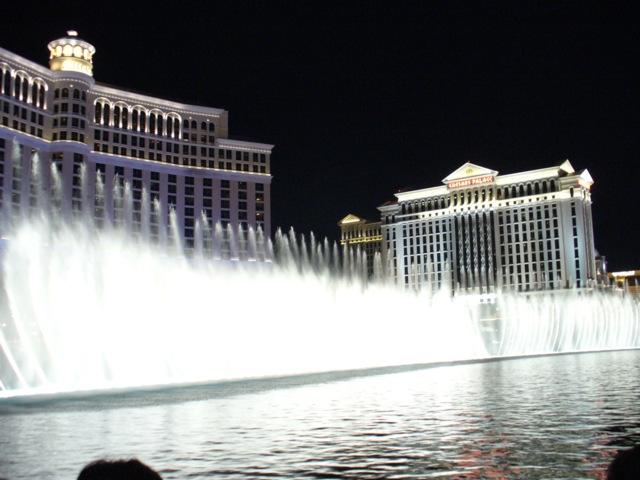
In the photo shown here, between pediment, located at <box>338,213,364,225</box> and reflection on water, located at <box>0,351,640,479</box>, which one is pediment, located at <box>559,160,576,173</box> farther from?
reflection on water, located at <box>0,351,640,479</box>

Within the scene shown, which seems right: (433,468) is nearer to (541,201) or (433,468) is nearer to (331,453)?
(331,453)

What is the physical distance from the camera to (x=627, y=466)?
2.85m

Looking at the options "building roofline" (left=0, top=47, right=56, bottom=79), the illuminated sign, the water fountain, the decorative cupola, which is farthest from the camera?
the illuminated sign

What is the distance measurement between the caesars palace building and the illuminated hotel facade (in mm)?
39955

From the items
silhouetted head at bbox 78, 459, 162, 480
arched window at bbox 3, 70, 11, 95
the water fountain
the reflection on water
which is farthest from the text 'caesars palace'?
silhouetted head at bbox 78, 459, 162, 480

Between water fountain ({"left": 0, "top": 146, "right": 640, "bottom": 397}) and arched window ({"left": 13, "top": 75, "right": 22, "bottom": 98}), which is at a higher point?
arched window ({"left": 13, "top": 75, "right": 22, "bottom": 98})

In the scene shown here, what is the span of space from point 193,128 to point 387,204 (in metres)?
52.5

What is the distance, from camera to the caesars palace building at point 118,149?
278ft

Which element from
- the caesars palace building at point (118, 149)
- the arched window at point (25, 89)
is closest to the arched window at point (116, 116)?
the caesars palace building at point (118, 149)

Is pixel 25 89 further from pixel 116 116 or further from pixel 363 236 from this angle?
pixel 363 236

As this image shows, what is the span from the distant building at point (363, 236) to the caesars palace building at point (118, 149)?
55.4 metres

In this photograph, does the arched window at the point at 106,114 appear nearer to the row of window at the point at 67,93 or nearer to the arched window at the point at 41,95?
the row of window at the point at 67,93

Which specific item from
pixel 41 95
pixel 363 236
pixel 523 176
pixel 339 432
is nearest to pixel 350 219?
pixel 363 236

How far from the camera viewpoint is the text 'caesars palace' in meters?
87.1
